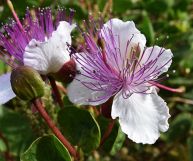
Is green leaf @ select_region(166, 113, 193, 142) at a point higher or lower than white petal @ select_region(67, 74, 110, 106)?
lower

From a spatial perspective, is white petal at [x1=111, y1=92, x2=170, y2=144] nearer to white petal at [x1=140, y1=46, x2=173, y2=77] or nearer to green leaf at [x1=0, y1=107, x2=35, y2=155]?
white petal at [x1=140, y1=46, x2=173, y2=77]

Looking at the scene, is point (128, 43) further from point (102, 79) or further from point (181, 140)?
point (181, 140)

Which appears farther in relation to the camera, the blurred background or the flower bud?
the blurred background

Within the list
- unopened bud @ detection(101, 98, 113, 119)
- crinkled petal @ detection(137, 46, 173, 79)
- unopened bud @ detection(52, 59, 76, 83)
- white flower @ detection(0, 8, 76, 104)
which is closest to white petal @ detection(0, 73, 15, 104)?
white flower @ detection(0, 8, 76, 104)

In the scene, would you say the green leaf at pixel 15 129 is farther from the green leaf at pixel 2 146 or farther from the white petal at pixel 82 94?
the white petal at pixel 82 94

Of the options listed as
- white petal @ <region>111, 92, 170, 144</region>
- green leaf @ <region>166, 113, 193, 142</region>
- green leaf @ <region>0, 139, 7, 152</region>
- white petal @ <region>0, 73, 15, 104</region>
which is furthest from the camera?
green leaf @ <region>166, 113, 193, 142</region>

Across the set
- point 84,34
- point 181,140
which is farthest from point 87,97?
point 181,140

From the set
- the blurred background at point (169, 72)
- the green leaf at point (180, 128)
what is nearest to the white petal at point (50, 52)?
the blurred background at point (169, 72)
